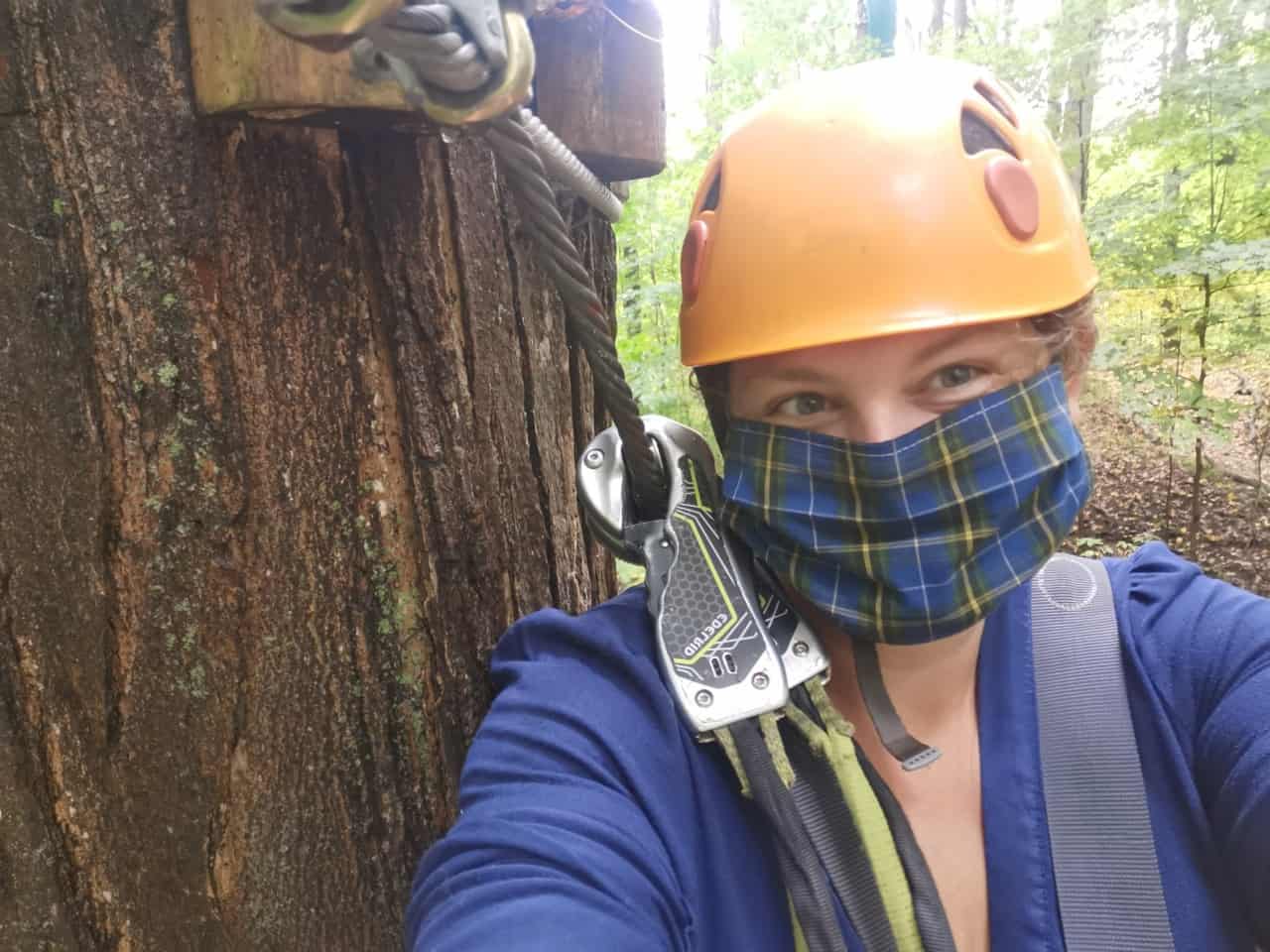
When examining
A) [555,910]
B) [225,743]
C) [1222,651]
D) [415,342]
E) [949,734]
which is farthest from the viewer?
[949,734]

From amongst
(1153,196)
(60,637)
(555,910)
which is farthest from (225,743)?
(1153,196)

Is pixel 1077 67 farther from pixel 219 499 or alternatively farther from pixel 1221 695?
pixel 219 499

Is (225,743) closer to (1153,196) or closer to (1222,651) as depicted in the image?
(1222,651)

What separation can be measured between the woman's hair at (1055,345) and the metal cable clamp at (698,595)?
0.13 meters

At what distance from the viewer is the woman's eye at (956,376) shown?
1181 mm

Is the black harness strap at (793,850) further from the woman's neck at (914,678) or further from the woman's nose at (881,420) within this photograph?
the woman's nose at (881,420)

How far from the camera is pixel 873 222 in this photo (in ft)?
3.77

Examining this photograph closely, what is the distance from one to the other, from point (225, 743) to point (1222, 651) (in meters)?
1.36

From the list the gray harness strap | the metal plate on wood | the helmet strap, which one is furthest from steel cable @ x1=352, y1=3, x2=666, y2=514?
the gray harness strap

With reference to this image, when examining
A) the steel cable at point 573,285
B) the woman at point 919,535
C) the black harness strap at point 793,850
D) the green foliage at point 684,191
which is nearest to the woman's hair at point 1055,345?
the woman at point 919,535

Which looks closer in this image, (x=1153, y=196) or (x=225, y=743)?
(x=225, y=743)

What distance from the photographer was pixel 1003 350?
1.20 metres

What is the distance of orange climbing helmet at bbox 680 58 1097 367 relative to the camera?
1142 mm

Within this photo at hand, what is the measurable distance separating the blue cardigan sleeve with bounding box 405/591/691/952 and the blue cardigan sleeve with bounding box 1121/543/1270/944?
0.77m
